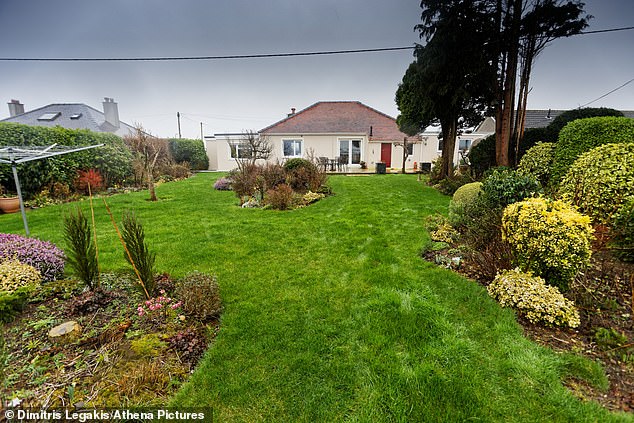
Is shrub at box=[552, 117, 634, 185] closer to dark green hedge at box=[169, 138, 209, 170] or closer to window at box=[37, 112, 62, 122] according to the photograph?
dark green hedge at box=[169, 138, 209, 170]

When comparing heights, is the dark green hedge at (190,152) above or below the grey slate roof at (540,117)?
below

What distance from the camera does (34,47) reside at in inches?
425

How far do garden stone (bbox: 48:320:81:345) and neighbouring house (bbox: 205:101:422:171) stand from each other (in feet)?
58.0

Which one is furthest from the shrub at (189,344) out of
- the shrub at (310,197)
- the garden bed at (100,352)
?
the shrub at (310,197)

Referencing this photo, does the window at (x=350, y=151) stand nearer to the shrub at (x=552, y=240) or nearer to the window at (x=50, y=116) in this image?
the shrub at (x=552, y=240)

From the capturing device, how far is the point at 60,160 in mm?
10070

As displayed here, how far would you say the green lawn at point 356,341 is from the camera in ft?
6.34

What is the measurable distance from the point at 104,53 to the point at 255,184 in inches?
387

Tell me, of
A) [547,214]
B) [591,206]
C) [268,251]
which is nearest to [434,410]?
[547,214]

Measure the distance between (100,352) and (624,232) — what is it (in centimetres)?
641

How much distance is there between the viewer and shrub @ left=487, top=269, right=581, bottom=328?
8.96 feet

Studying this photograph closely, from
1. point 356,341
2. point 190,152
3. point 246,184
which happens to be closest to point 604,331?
point 356,341

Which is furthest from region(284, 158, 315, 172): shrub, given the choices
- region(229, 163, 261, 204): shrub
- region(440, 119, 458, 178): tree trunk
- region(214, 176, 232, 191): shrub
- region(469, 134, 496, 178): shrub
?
region(469, 134, 496, 178): shrub

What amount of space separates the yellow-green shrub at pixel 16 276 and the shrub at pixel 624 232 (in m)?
7.72
